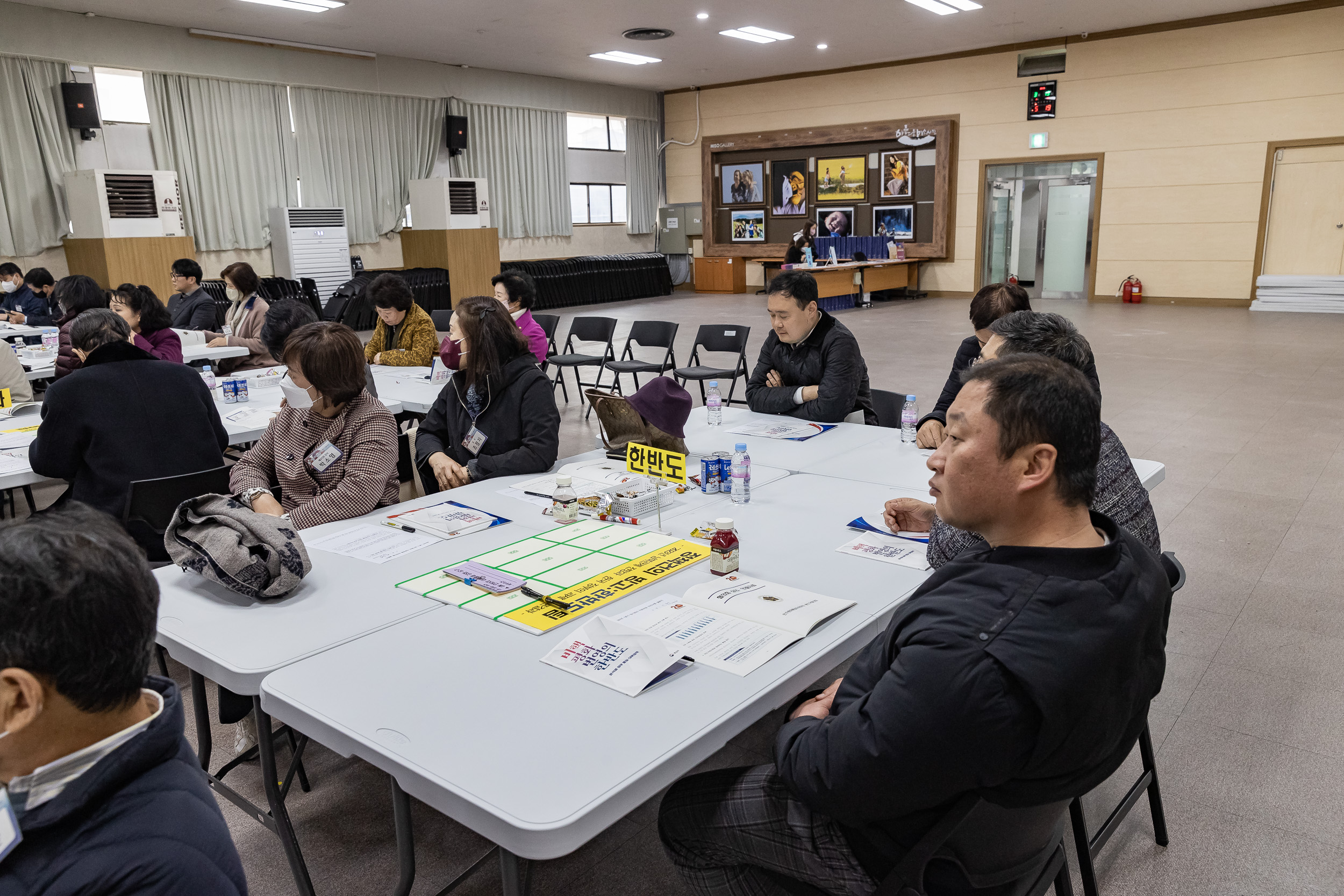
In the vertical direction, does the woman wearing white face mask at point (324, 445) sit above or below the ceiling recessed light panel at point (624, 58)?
below

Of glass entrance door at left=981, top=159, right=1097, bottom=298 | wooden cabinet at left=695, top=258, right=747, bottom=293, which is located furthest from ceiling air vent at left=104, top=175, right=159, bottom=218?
glass entrance door at left=981, top=159, right=1097, bottom=298

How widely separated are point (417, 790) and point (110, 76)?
1277 cm

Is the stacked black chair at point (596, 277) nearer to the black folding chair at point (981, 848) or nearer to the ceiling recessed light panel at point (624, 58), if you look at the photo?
the ceiling recessed light panel at point (624, 58)

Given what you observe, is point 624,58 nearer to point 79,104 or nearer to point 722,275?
point 722,275

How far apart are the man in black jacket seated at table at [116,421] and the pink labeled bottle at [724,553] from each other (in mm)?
2182

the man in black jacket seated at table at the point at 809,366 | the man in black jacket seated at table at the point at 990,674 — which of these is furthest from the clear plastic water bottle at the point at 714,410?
the man in black jacket seated at table at the point at 990,674

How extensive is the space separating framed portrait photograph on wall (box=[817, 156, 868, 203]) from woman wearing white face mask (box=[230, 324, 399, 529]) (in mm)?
14845

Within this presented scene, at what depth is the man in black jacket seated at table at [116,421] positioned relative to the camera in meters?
3.09

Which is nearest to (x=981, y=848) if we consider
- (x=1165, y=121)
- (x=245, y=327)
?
(x=245, y=327)

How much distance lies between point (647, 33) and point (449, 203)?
151 inches

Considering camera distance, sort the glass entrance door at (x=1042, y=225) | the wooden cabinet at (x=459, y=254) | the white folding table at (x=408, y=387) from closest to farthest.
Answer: the white folding table at (x=408, y=387) → the wooden cabinet at (x=459, y=254) → the glass entrance door at (x=1042, y=225)

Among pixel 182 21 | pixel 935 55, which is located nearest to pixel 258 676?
pixel 182 21

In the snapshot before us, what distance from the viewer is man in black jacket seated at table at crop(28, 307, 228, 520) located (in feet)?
10.1

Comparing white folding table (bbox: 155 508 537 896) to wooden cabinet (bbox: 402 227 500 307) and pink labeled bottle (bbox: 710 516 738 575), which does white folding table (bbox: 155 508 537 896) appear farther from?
wooden cabinet (bbox: 402 227 500 307)
